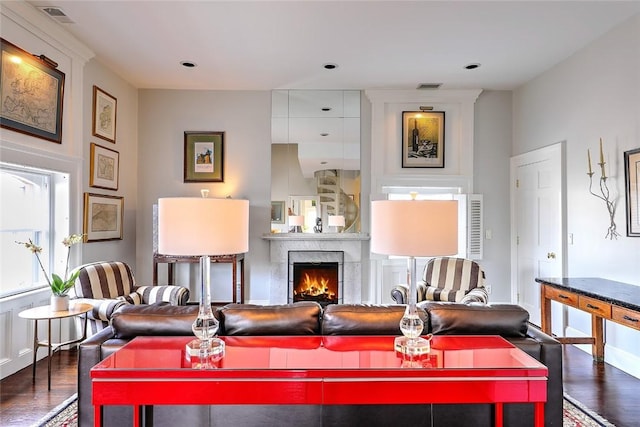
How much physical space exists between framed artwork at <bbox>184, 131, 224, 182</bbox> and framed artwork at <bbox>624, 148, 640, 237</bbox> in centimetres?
448

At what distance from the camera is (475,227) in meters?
5.25

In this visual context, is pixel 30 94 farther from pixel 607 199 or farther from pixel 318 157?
pixel 607 199

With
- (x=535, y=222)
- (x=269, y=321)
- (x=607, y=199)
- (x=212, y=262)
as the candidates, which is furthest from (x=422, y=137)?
(x=269, y=321)

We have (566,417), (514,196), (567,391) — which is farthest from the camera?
(514,196)

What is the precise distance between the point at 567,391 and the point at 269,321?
237 cm

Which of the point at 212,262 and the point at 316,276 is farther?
the point at 316,276

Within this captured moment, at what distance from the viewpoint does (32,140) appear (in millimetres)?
3250

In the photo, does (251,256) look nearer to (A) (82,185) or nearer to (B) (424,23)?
(A) (82,185)

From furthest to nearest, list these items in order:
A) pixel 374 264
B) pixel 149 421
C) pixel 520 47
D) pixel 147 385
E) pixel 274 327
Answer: pixel 374 264 → pixel 520 47 → pixel 274 327 → pixel 149 421 → pixel 147 385

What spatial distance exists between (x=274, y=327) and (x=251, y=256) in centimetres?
341

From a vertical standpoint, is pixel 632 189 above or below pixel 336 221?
above

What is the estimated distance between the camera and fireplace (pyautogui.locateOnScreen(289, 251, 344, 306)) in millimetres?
5258

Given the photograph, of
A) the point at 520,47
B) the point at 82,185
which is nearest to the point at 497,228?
the point at 520,47

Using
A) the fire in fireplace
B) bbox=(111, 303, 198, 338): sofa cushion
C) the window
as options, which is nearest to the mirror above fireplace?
the fire in fireplace
